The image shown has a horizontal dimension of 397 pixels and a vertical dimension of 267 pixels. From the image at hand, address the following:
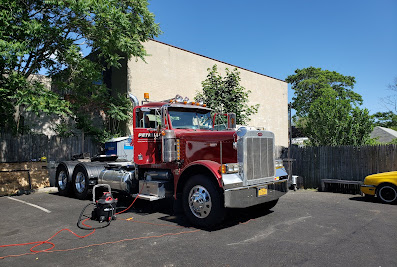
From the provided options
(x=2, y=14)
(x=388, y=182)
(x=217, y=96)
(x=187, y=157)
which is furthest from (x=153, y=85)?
(x=388, y=182)

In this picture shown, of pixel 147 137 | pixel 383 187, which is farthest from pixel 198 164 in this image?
pixel 383 187

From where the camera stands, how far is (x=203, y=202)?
6078mm

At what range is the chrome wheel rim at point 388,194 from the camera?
8766mm

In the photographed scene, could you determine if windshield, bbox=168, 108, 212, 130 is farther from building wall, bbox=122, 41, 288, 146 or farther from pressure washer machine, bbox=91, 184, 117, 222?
building wall, bbox=122, 41, 288, 146

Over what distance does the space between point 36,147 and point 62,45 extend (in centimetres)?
483

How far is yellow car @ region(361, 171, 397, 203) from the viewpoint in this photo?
877 cm

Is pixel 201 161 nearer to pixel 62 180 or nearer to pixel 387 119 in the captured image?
pixel 62 180

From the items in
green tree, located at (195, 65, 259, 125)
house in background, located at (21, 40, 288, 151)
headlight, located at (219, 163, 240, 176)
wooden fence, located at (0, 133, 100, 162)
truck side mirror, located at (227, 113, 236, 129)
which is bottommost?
headlight, located at (219, 163, 240, 176)

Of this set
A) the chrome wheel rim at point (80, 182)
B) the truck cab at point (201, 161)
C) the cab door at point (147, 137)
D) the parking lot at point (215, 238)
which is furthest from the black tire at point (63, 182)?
the cab door at point (147, 137)

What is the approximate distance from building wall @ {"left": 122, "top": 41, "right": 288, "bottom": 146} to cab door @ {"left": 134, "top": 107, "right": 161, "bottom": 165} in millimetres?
9593

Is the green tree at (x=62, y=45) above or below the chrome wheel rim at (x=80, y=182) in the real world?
above

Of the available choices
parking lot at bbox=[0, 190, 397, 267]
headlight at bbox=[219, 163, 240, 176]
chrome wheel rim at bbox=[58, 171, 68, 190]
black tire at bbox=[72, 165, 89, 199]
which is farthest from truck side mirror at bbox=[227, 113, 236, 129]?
chrome wheel rim at bbox=[58, 171, 68, 190]

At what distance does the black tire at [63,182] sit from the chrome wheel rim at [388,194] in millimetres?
10074

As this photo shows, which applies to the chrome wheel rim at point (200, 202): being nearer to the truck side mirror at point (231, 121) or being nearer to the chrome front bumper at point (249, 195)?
the chrome front bumper at point (249, 195)
